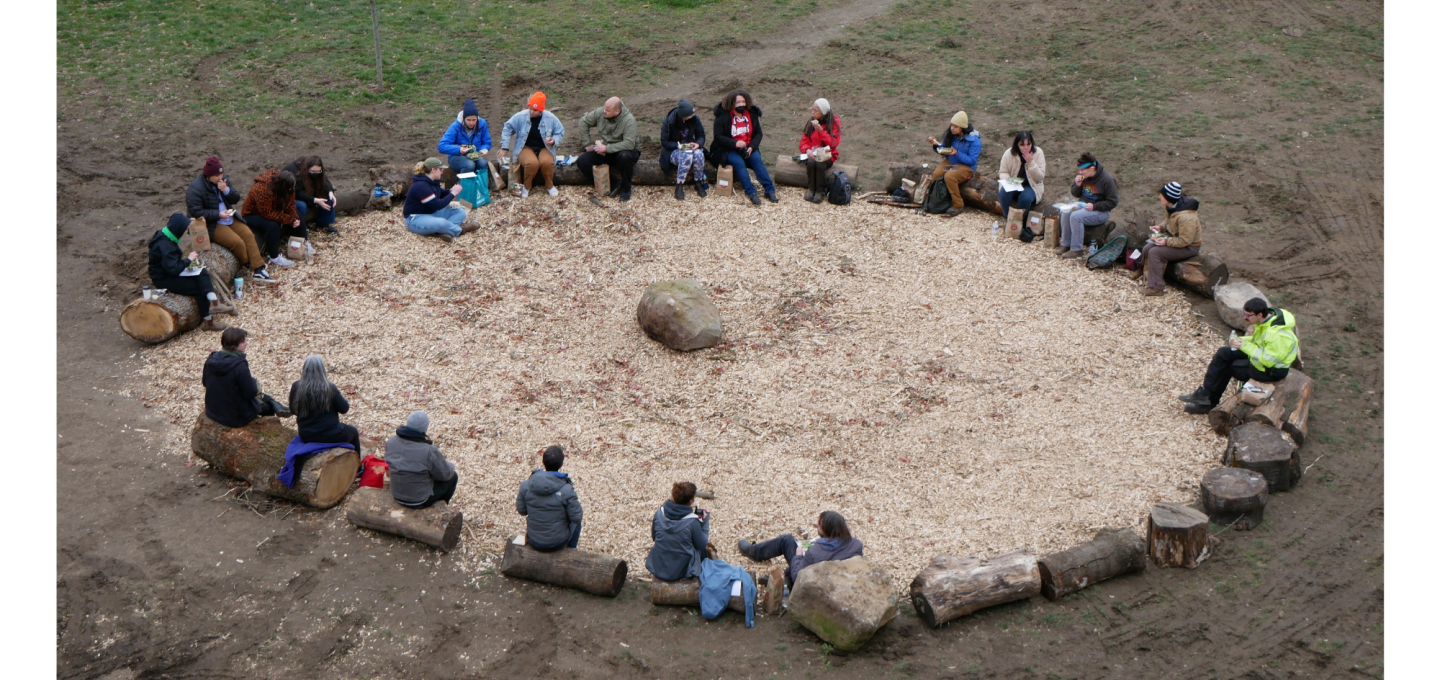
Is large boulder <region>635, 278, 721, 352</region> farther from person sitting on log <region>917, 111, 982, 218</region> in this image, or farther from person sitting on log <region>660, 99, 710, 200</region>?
person sitting on log <region>917, 111, 982, 218</region>

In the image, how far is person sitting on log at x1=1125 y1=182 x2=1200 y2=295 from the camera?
12.9m

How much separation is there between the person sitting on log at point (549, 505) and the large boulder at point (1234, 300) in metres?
8.24

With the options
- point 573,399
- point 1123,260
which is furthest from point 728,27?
point 573,399

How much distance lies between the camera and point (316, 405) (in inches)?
371

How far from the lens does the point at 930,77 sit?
64.2 feet

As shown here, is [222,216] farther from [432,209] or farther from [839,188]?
[839,188]

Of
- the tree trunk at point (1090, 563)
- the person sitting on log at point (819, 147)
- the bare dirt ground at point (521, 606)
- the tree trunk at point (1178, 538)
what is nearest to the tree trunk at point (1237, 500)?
the bare dirt ground at point (521, 606)

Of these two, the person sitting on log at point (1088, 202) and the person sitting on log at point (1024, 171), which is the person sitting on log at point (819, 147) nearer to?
the person sitting on log at point (1024, 171)

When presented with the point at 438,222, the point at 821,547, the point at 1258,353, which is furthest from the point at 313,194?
the point at 1258,353

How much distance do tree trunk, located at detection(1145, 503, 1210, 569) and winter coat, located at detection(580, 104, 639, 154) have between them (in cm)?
920

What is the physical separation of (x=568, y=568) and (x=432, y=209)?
23.9ft

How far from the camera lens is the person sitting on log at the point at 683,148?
15609 millimetres

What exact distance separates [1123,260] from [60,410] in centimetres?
1268

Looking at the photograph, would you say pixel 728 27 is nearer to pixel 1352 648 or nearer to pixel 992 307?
pixel 992 307
